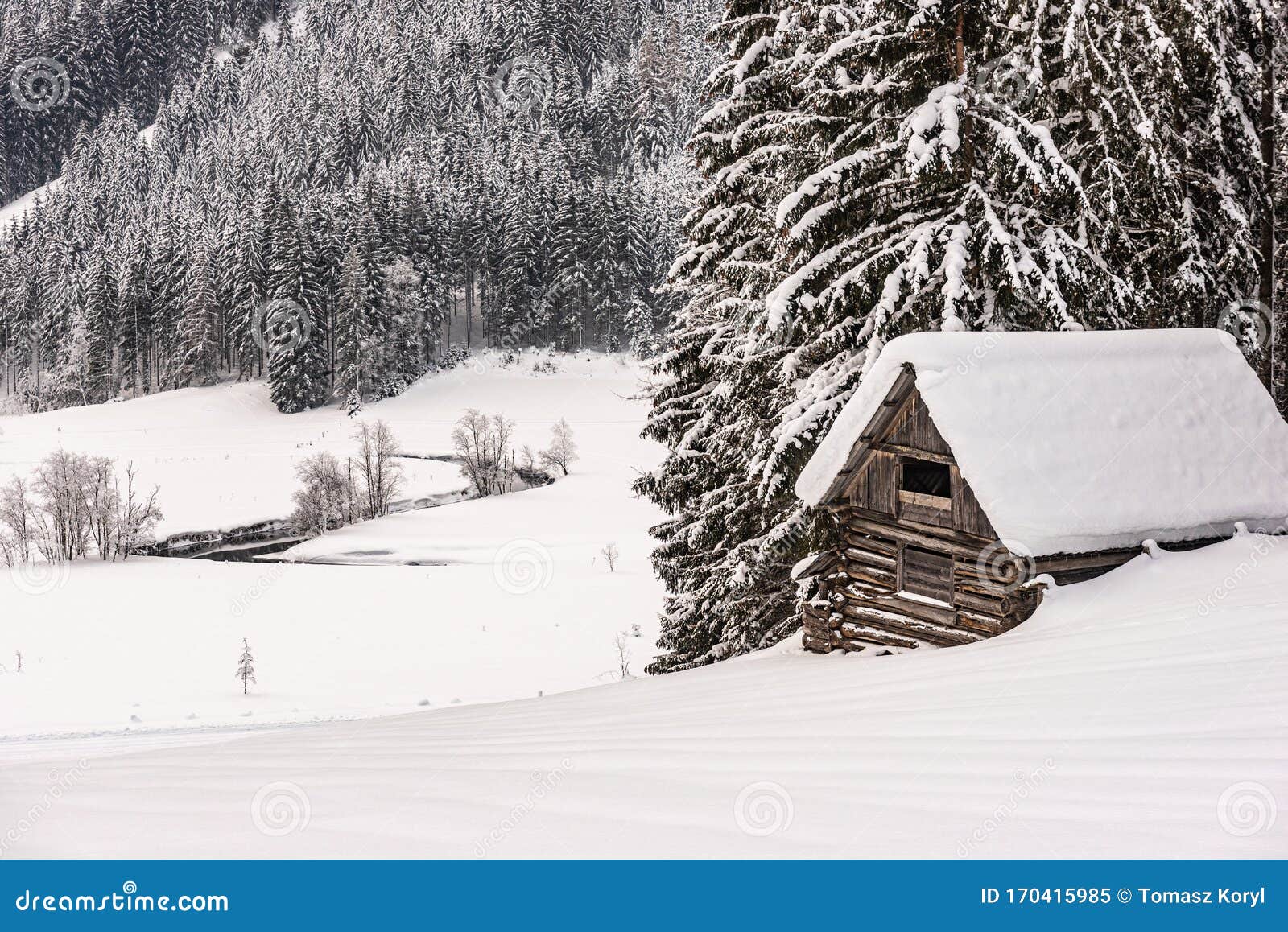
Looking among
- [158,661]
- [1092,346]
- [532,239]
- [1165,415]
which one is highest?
[532,239]

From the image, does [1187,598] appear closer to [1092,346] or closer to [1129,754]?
[1092,346]

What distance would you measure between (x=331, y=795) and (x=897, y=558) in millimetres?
8880

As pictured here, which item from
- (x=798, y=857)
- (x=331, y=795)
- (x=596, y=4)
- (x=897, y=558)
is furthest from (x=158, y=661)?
(x=596, y=4)

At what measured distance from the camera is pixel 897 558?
13000 millimetres
